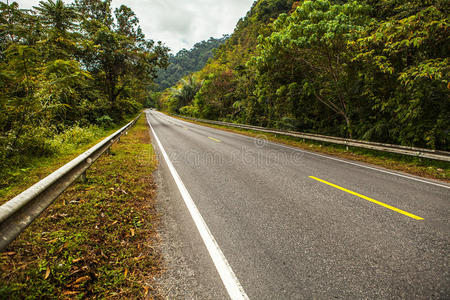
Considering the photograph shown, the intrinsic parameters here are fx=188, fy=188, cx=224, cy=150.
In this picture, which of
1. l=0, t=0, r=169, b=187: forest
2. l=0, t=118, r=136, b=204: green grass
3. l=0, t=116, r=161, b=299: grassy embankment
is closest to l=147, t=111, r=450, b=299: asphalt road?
l=0, t=116, r=161, b=299: grassy embankment

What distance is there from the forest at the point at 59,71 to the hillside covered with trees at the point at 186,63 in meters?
84.8

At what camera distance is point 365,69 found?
9.34 metres

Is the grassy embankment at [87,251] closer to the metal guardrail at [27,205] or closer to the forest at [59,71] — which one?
the metal guardrail at [27,205]

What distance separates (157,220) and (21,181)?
378cm

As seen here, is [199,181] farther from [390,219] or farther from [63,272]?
[390,219]

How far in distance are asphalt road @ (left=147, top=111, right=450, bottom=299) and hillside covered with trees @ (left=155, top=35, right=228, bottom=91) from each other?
103047 millimetres

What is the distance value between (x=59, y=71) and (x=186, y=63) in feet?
392

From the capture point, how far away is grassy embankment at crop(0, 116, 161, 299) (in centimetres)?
180

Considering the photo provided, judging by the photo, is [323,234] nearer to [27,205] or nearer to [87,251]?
[87,251]

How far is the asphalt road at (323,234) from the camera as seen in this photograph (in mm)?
1955

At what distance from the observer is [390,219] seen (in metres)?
3.13

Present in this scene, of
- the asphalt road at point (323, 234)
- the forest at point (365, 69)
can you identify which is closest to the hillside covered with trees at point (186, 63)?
the forest at point (365, 69)

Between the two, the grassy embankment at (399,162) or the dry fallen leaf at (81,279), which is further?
the grassy embankment at (399,162)

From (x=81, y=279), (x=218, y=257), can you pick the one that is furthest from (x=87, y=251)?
(x=218, y=257)
